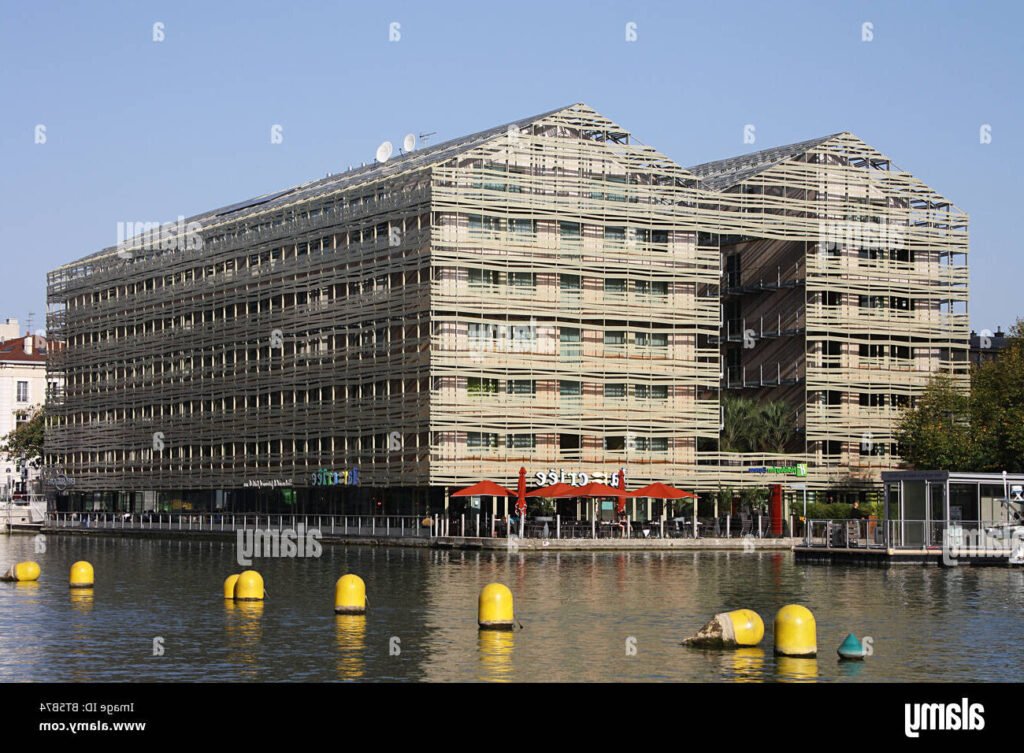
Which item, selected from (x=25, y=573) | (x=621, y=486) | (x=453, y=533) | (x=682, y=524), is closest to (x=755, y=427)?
(x=682, y=524)

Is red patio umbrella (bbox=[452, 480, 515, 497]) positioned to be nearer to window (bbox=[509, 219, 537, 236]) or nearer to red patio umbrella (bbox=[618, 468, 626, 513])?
red patio umbrella (bbox=[618, 468, 626, 513])

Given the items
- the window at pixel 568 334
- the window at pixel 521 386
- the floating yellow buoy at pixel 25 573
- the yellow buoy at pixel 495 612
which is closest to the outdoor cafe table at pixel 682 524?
the window at pixel 521 386

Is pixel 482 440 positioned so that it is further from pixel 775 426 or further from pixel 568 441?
pixel 775 426

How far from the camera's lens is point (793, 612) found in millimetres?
41719

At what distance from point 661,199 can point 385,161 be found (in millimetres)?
22062

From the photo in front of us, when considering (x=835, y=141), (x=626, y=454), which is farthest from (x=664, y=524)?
(x=835, y=141)

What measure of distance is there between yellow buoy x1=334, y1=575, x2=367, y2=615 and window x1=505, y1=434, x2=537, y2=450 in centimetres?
6075

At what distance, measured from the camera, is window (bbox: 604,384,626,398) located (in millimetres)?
118688

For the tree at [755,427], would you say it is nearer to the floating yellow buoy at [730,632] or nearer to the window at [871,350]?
the window at [871,350]

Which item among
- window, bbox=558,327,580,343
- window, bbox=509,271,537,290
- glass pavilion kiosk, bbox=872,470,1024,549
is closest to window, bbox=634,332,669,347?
window, bbox=558,327,580,343

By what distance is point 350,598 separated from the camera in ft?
174

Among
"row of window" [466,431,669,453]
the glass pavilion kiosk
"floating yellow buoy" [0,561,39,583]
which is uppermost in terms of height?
"row of window" [466,431,669,453]

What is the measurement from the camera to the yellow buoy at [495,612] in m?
47.7

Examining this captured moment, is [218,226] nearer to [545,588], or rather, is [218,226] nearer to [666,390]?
[666,390]
